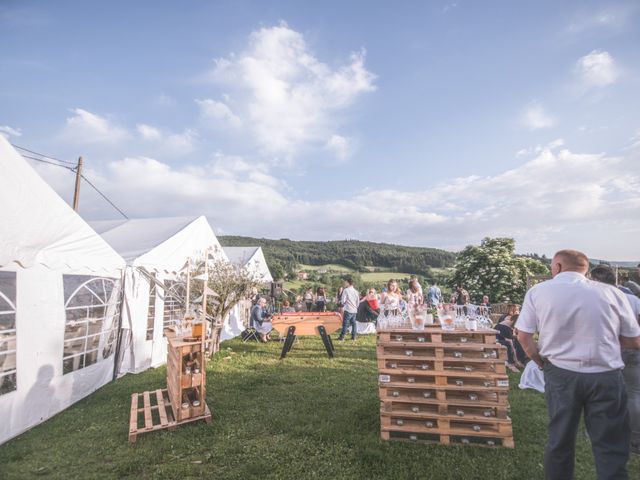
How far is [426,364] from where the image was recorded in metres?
3.56

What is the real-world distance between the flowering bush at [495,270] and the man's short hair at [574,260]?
759 inches

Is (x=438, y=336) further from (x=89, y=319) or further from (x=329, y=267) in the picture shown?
(x=329, y=267)

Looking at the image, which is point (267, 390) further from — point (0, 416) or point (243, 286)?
point (243, 286)

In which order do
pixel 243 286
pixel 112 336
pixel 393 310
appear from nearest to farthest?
pixel 393 310 < pixel 112 336 < pixel 243 286

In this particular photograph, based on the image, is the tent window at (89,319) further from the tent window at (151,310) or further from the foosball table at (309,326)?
A: the foosball table at (309,326)

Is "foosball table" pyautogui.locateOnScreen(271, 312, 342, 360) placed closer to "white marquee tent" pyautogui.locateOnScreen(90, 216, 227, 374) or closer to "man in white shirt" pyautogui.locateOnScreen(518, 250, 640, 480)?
"white marquee tent" pyautogui.locateOnScreen(90, 216, 227, 374)

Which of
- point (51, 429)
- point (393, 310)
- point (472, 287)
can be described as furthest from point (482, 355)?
point (472, 287)

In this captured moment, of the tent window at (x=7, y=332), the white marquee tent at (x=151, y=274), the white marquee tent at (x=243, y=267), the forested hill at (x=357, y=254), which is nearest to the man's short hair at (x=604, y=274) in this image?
the white marquee tent at (x=151, y=274)

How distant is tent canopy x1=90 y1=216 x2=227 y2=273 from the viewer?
716 cm

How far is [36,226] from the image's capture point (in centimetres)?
385

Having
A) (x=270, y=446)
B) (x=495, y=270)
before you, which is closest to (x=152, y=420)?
(x=270, y=446)

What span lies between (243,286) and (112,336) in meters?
3.39

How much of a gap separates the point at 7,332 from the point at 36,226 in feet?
3.98

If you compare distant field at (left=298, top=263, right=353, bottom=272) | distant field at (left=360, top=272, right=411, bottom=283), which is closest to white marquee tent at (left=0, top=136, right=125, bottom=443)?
distant field at (left=360, top=272, right=411, bottom=283)
